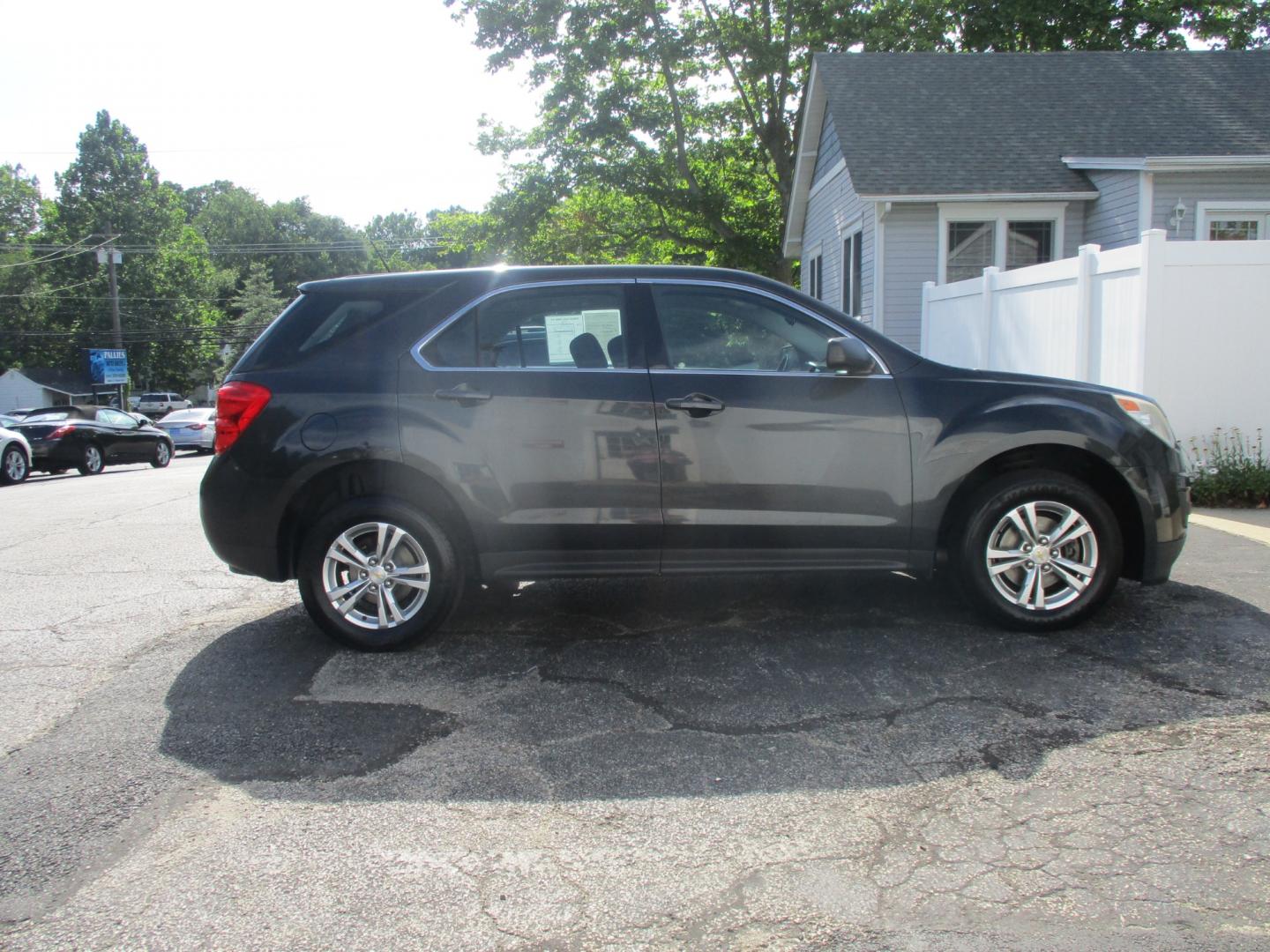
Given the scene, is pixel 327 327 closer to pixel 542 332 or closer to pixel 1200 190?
pixel 542 332

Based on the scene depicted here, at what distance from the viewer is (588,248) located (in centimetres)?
2975

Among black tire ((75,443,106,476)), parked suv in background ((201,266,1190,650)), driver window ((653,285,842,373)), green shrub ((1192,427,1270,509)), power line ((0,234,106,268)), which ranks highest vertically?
power line ((0,234,106,268))

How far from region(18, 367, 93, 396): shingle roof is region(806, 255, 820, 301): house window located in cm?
5822

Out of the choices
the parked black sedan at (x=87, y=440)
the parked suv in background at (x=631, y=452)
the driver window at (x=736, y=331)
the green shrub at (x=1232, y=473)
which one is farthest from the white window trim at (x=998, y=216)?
the parked black sedan at (x=87, y=440)

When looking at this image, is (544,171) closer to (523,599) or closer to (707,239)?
(707,239)

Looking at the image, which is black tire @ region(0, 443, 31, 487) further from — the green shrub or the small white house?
the small white house

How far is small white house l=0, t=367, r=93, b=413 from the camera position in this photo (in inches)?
2608

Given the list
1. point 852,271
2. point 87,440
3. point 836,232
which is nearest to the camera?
point 852,271

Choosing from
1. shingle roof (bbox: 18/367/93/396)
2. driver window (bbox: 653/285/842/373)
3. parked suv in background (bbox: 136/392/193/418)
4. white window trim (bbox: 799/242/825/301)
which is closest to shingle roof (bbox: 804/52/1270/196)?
white window trim (bbox: 799/242/825/301)

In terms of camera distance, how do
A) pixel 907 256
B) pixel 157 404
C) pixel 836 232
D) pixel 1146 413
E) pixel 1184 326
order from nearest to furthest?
pixel 1146 413
pixel 1184 326
pixel 907 256
pixel 836 232
pixel 157 404

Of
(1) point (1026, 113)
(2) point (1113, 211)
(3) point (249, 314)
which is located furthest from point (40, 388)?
(2) point (1113, 211)

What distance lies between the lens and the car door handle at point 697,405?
15.7ft

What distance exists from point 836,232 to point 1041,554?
1612 cm

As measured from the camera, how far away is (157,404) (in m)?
58.1
